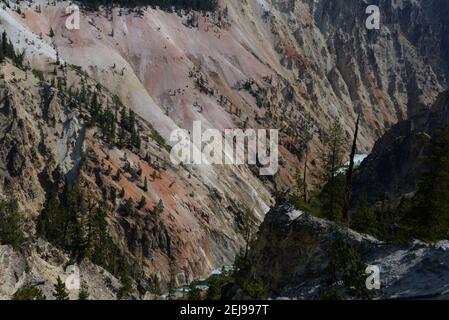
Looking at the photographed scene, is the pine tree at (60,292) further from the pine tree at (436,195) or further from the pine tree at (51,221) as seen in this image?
the pine tree at (51,221)

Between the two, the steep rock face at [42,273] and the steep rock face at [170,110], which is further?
the steep rock face at [170,110]
